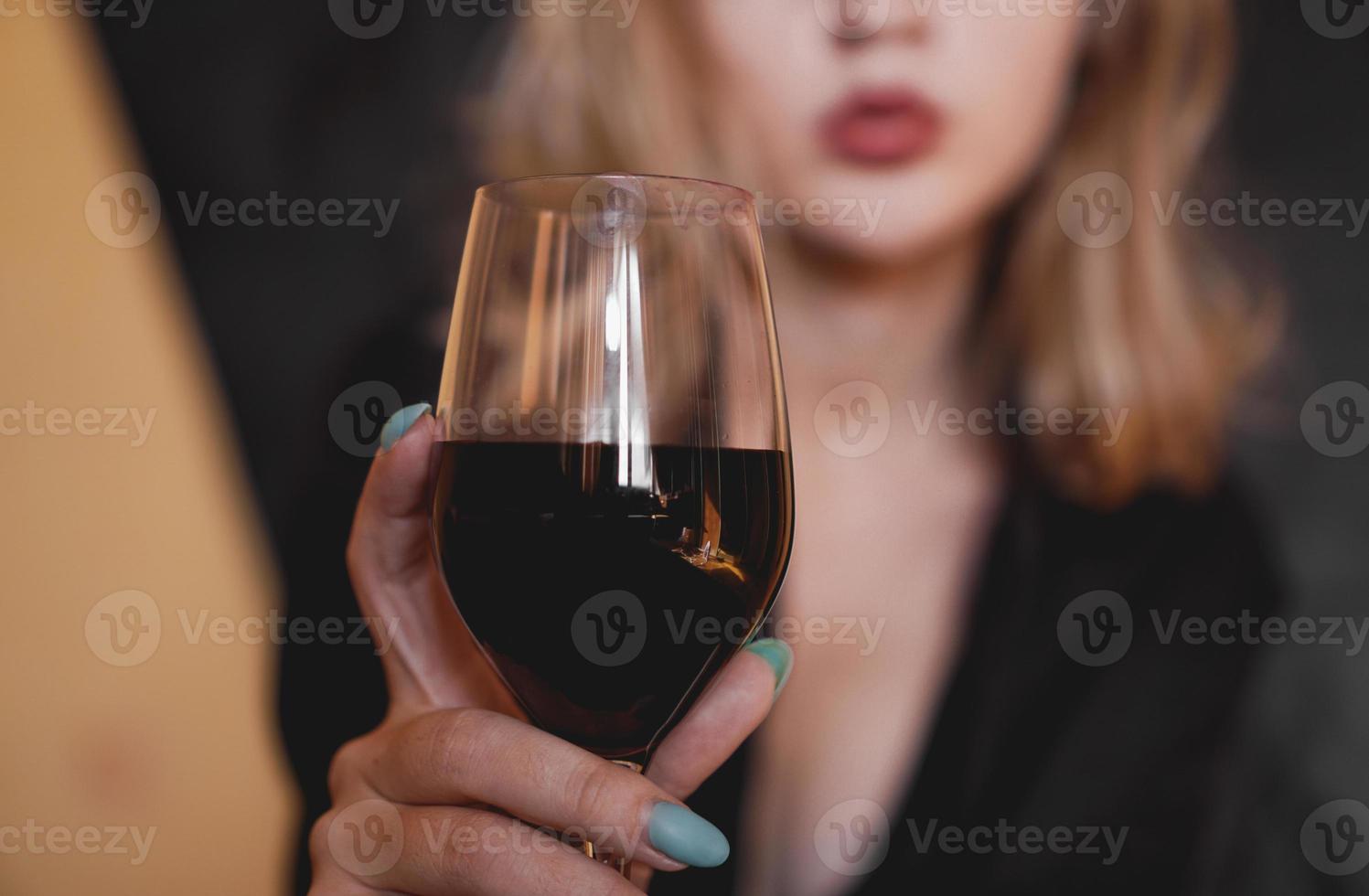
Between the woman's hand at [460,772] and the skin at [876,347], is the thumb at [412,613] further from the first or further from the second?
the skin at [876,347]

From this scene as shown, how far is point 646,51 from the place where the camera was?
1.35 metres

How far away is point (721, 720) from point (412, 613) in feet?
0.82

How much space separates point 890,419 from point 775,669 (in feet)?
2.10

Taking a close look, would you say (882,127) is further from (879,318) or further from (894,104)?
(879,318)

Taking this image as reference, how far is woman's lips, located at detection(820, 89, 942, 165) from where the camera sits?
128 centimetres

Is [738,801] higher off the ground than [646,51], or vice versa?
[646,51]

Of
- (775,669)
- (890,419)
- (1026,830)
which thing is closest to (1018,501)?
(890,419)

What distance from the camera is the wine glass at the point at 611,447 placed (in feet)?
1.62

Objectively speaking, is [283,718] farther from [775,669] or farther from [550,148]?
[775,669]

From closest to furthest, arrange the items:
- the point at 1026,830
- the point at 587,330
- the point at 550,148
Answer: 1. the point at 587,330
2. the point at 1026,830
3. the point at 550,148

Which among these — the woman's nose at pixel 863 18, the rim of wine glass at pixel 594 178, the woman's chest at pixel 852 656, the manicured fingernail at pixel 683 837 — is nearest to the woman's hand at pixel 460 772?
the manicured fingernail at pixel 683 837

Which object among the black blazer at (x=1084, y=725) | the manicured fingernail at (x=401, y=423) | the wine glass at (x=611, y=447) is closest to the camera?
the wine glass at (x=611, y=447)

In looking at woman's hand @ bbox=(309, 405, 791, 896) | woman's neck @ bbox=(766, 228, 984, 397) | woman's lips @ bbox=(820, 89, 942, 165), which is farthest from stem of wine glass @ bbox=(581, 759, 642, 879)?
woman's lips @ bbox=(820, 89, 942, 165)

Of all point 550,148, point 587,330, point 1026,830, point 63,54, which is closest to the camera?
point 587,330
